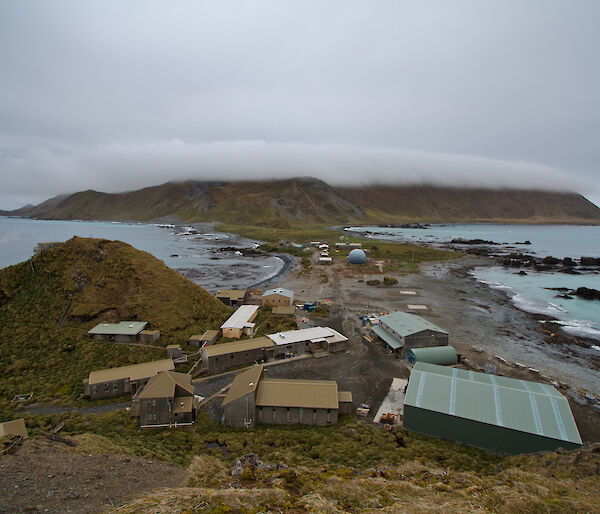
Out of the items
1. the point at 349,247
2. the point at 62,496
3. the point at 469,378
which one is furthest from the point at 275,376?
the point at 349,247

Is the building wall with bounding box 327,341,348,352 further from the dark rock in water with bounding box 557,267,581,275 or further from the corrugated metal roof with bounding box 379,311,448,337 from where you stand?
the dark rock in water with bounding box 557,267,581,275

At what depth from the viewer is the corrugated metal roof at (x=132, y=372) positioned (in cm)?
2897

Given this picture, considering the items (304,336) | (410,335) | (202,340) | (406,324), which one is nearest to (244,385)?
(304,336)

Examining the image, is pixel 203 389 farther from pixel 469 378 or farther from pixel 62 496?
pixel 469 378

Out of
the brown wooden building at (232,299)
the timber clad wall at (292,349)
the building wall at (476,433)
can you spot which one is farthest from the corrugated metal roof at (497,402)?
the brown wooden building at (232,299)

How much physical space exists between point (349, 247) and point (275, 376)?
104 meters

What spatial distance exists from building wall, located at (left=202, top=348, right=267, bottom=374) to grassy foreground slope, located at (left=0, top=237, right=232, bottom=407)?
6.10m

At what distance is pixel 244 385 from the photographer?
86.0 ft

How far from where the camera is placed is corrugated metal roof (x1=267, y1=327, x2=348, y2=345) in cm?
3656

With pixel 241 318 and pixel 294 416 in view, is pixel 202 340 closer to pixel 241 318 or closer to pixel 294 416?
pixel 241 318

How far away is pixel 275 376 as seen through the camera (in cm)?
3238

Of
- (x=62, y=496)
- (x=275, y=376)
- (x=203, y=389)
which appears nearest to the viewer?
(x=62, y=496)

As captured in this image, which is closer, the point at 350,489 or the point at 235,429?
the point at 350,489

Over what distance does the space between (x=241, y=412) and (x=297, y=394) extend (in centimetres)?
456
